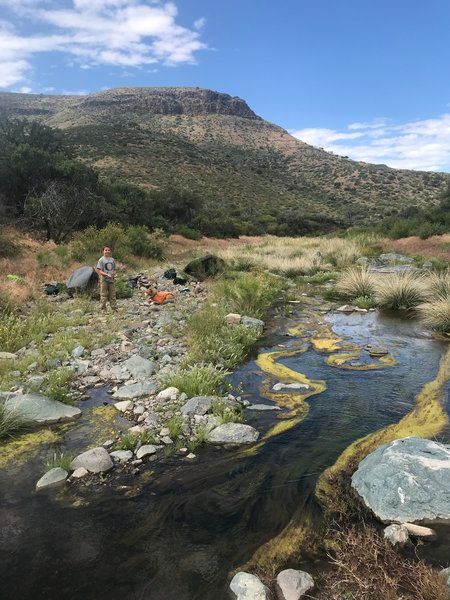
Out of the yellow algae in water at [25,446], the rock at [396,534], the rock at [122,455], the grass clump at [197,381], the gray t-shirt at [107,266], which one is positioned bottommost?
the yellow algae in water at [25,446]

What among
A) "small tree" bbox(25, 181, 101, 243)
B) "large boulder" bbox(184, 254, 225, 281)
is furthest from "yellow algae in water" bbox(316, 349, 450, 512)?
"small tree" bbox(25, 181, 101, 243)

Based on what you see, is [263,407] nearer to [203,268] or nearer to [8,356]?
[8,356]

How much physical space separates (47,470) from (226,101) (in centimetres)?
12625

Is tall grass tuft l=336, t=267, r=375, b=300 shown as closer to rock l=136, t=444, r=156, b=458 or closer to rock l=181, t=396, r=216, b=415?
rock l=181, t=396, r=216, b=415

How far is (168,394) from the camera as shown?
6.13 metres

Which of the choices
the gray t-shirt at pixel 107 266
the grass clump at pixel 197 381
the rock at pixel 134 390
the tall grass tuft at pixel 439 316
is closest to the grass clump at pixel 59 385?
the rock at pixel 134 390

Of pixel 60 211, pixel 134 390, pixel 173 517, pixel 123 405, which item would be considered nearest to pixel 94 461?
pixel 173 517

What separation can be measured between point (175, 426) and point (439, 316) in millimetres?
7573

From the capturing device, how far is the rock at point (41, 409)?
5543 mm

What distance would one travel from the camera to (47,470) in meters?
4.55

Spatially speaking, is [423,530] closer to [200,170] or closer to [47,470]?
[47,470]

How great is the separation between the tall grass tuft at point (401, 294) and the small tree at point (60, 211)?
14257 millimetres

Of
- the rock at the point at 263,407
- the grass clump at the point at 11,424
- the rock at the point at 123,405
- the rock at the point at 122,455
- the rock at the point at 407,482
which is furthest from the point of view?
the rock at the point at 263,407

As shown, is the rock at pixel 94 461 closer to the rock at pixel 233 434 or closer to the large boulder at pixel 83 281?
the rock at pixel 233 434
